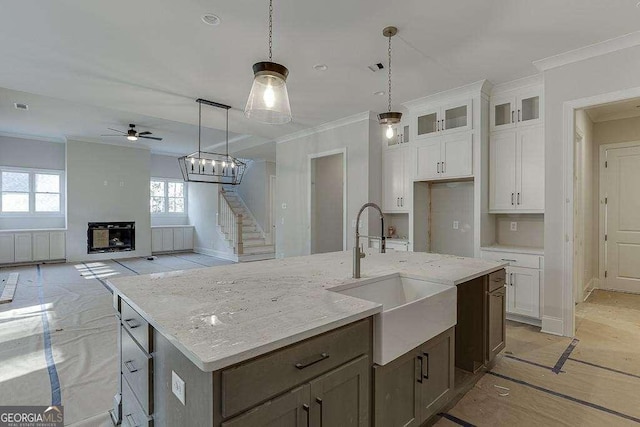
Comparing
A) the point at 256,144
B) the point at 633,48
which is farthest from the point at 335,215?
the point at 633,48

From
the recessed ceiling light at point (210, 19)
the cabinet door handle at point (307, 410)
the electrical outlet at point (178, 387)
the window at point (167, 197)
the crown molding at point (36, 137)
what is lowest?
the cabinet door handle at point (307, 410)

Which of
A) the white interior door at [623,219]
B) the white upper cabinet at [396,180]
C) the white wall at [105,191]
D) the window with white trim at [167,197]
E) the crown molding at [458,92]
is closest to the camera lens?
the crown molding at [458,92]

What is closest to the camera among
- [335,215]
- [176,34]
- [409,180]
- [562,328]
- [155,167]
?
[176,34]

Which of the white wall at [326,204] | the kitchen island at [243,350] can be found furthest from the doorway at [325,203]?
the kitchen island at [243,350]

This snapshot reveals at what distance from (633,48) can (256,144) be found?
21.6 feet

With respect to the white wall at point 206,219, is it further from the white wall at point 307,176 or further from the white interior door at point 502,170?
the white interior door at point 502,170

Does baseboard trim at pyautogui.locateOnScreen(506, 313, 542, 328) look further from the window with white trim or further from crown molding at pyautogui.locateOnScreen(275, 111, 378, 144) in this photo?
the window with white trim

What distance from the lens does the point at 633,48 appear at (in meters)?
3.01

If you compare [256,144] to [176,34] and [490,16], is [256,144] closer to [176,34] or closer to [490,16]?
[176,34]

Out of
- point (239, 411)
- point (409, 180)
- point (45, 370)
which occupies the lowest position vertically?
point (45, 370)

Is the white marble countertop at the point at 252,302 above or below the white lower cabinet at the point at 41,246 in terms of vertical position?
above

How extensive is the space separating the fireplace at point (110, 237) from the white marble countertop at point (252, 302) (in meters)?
7.59

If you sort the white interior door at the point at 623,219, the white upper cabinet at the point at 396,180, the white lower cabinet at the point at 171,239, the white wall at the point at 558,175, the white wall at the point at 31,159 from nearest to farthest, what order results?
the white wall at the point at 558,175 → the white interior door at the point at 623,219 → the white upper cabinet at the point at 396,180 → the white wall at the point at 31,159 → the white lower cabinet at the point at 171,239

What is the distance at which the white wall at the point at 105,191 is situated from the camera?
25.9 ft
